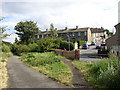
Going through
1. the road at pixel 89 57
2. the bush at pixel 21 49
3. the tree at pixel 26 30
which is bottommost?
the road at pixel 89 57

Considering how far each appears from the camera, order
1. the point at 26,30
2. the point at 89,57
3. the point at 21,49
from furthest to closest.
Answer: the point at 26,30 < the point at 21,49 < the point at 89,57

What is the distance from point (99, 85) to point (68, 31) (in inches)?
2015

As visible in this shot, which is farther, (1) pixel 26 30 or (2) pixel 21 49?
(1) pixel 26 30

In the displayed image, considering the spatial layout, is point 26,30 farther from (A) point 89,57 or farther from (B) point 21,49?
(A) point 89,57

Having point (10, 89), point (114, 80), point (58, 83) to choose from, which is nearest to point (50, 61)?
point (58, 83)

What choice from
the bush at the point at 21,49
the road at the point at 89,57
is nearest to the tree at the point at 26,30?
the bush at the point at 21,49

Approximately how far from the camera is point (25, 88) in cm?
662

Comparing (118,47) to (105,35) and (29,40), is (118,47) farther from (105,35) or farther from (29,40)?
(105,35)

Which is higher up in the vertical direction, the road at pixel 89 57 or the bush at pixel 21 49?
the bush at pixel 21 49

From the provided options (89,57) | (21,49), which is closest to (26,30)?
(21,49)

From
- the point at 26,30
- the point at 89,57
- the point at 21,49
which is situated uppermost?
the point at 26,30

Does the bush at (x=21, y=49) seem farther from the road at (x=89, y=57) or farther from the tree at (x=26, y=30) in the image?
the road at (x=89, y=57)

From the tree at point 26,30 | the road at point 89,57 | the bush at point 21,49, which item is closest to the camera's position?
the road at point 89,57

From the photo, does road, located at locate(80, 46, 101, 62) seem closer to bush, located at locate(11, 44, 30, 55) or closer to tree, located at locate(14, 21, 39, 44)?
bush, located at locate(11, 44, 30, 55)
